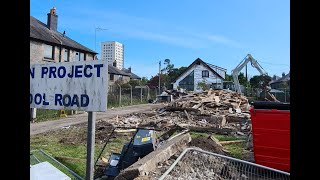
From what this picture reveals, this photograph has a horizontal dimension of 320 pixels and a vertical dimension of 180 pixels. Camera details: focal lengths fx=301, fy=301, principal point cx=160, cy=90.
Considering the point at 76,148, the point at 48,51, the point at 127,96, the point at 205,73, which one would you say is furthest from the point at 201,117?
the point at 205,73

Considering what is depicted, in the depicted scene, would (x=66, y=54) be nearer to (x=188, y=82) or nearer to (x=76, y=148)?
(x=76, y=148)

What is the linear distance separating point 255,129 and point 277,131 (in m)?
0.44

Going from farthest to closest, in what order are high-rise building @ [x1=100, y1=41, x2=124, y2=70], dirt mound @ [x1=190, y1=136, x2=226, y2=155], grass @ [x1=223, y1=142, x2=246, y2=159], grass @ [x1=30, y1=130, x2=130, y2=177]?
high-rise building @ [x1=100, y1=41, x2=124, y2=70] < grass @ [x1=223, y1=142, x2=246, y2=159] < dirt mound @ [x1=190, y1=136, x2=226, y2=155] < grass @ [x1=30, y1=130, x2=130, y2=177]

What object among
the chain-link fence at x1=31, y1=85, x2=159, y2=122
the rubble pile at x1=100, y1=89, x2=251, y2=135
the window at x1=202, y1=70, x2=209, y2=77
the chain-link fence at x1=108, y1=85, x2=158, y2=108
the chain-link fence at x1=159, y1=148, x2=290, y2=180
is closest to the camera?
the chain-link fence at x1=159, y1=148, x2=290, y2=180

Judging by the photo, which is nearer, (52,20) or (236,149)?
(236,149)

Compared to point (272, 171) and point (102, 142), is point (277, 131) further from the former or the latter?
point (102, 142)

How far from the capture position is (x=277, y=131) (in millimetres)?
6121

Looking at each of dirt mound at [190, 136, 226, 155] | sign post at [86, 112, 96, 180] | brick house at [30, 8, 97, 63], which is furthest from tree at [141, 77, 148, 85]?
sign post at [86, 112, 96, 180]

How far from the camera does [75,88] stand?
2725 mm

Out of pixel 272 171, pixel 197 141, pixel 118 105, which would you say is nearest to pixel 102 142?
pixel 197 141

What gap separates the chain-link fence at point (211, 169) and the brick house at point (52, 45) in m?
24.1

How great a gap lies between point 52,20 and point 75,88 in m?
34.7

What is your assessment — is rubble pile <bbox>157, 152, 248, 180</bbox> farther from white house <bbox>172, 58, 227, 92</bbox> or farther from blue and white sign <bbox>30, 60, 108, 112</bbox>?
white house <bbox>172, 58, 227, 92</bbox>

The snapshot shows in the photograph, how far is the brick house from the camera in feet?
93.6
